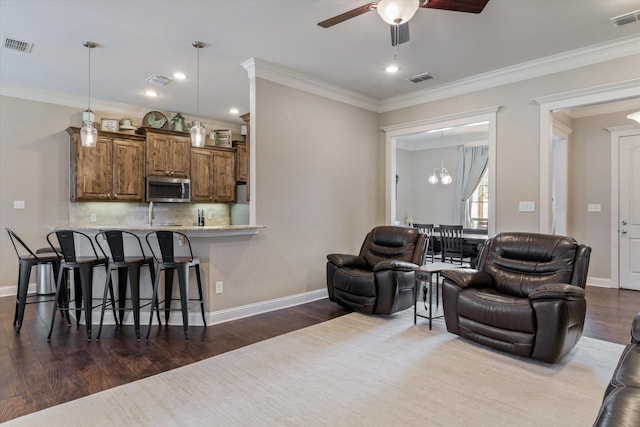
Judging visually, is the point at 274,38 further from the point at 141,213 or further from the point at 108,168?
the point at 141,213

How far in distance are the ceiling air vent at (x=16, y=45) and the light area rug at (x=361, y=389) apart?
144 inches

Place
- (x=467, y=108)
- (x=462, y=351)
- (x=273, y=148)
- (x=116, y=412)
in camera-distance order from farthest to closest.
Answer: (x=467, y=108)
(x=273, y=148)
(x=462, y=351)
(x=116, y=412)

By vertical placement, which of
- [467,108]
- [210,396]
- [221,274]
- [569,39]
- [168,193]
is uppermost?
[569,39]

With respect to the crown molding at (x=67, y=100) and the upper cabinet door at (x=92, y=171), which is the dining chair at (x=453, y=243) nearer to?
the upper cabinet door at (x=92, y=171)

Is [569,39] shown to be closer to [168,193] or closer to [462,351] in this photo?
[462,351]

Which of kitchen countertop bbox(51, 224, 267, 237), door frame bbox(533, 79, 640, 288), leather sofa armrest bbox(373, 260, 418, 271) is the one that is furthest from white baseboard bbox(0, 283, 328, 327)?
door frame bbox(533, 79, 640, 288)

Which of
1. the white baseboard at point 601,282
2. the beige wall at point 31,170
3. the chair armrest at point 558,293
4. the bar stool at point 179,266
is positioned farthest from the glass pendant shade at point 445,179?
the beige wall at point 31,170

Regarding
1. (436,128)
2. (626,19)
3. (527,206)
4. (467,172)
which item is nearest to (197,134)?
(436,128)

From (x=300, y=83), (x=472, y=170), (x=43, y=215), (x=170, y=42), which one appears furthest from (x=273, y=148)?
(x=472, y=170)

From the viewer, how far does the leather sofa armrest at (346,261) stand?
14.2 ft

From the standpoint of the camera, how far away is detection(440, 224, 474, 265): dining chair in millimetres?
5816

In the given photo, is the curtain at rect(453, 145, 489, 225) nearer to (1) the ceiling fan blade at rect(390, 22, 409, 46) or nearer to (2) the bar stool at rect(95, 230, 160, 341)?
(1) the ceiling fan blade at rect(390, 22, 409, 46)

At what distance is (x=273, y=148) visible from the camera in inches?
173

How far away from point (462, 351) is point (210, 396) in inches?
81.2
